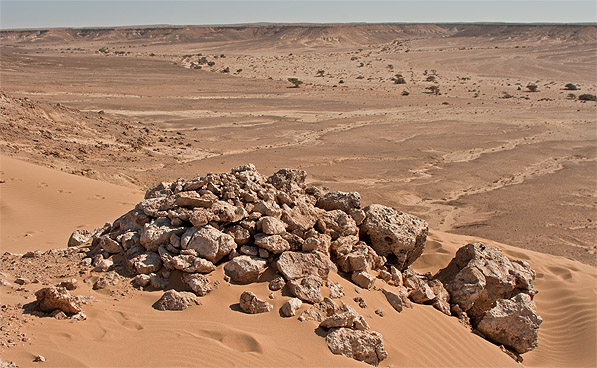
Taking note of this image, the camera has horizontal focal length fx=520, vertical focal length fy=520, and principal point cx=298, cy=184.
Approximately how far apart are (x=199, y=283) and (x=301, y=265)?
110 centimetres

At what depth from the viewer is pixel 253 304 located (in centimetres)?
513

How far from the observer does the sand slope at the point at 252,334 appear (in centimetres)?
434

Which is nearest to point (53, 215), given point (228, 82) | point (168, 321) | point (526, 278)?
point (168, 321)

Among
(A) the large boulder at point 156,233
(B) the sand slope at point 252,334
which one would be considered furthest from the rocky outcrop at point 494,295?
(A) the large boulder at point 156,233

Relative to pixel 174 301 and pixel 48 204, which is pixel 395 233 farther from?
pixel 48 204

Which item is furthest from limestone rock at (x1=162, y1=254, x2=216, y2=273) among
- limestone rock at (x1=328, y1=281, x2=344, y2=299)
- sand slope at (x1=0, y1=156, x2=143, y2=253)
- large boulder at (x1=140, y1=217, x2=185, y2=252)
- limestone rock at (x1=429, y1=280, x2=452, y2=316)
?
sand slope at (x1=0, y1=156, x2=143, y2=253)

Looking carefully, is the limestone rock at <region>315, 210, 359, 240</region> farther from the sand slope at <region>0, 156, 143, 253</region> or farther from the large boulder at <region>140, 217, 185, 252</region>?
the sand slope at <region>0, 156, 143, 253</region>

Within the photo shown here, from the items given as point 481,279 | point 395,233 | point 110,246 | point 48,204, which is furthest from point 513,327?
point 48,204

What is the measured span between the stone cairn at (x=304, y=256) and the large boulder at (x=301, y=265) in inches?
0.5

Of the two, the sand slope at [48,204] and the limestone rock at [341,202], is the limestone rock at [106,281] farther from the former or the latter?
the limestone rock at [341,202]

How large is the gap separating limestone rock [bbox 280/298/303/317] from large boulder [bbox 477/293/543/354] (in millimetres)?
2571

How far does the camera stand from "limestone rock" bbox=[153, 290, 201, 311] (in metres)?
5.08

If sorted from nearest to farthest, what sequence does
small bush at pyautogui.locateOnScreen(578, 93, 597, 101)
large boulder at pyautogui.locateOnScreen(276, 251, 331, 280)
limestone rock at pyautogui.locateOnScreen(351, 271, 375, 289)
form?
1. large boulder at pyautogui.locateOnScreen(276, 251, 331, 280)
2. limestone rock at pyautogui.locateOnScreen(351, 271, 375, 289)
3. small bush at pyautogui.locateOnScreen(578, 93, 597, 101)

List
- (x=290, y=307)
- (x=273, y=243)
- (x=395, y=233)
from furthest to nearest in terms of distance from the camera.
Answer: (x=395, y=233)
(x=273, y=243)
(x=290, y=307)
